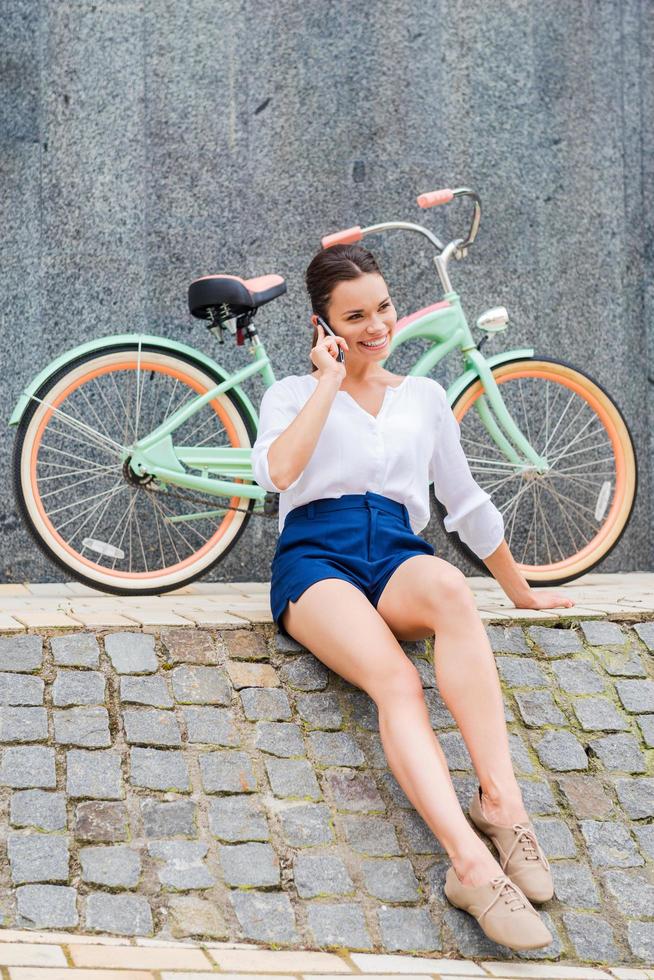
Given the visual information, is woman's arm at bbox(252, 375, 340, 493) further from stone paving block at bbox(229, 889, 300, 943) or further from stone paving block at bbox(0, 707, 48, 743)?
stone paving block at bbox(229, 889, 300, 943)

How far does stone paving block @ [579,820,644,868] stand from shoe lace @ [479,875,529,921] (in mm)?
517

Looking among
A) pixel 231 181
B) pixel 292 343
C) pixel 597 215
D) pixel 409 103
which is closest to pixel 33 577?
pixel 292 343

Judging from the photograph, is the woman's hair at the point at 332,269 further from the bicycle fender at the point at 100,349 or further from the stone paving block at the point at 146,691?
the stone paving block at the point at 146,691

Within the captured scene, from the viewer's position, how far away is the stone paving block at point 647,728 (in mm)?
3689

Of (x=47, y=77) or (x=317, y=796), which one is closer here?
(x=317, y=796)

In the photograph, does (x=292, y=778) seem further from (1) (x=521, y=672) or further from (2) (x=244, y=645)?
(1) (x=521, y=672)

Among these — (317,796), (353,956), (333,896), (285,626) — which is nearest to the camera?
(353,956)

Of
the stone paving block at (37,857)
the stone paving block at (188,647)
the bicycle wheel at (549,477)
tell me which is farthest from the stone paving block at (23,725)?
the bicycle wheel at (549,477)

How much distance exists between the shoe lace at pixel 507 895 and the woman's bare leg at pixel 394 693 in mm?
23

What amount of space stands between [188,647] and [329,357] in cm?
97

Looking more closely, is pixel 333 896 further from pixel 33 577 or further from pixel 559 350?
pixel 559 350

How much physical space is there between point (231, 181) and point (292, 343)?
2.53ft

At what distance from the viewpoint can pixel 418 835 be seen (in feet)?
10.6

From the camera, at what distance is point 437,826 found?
9.58 ft
